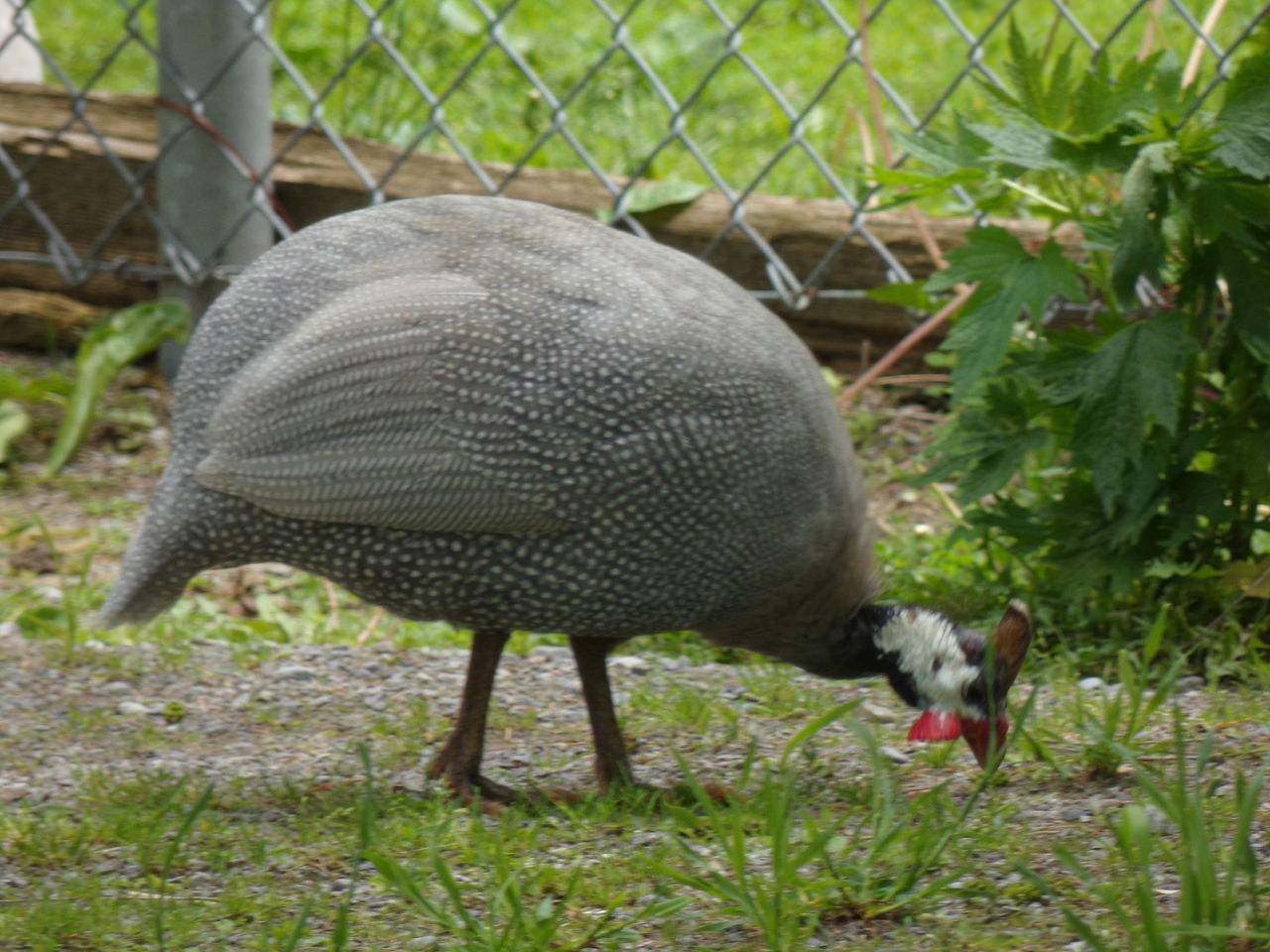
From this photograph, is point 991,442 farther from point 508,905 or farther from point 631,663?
point 508,905

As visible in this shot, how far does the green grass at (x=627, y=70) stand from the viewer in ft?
20.1

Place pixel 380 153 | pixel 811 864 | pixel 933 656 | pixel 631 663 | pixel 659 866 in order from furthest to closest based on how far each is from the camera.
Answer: pixel 380 153, pixel 631 663, pixel 933 656, pixel 811 864, pixel 659 866

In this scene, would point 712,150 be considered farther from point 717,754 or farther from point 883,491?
point 717,754

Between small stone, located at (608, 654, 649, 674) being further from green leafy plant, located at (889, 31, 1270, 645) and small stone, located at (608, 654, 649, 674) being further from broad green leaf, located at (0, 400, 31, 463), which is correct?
broad green leaf, located at (0, 400, 31, 463)

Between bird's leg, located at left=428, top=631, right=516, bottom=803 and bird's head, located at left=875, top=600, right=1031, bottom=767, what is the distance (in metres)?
0.72

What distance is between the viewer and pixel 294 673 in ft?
12.3

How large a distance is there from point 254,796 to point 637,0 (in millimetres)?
2472

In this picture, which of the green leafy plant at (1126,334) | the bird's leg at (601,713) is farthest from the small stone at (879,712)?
the bird's leg at (601,713)

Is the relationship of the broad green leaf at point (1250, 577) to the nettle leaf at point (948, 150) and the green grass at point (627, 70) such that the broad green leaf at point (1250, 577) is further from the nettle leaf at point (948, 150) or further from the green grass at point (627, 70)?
the green grass at point (627, 70)

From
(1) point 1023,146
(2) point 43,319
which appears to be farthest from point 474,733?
(2) point 43,319

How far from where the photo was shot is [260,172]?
16.0 feet

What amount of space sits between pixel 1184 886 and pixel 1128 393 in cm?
141

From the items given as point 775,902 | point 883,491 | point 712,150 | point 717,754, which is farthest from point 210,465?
point 712,150

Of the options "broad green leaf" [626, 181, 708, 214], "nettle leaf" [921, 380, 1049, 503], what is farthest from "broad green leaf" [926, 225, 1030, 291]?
"broad green leaf" [626, 181, 708, 214]
